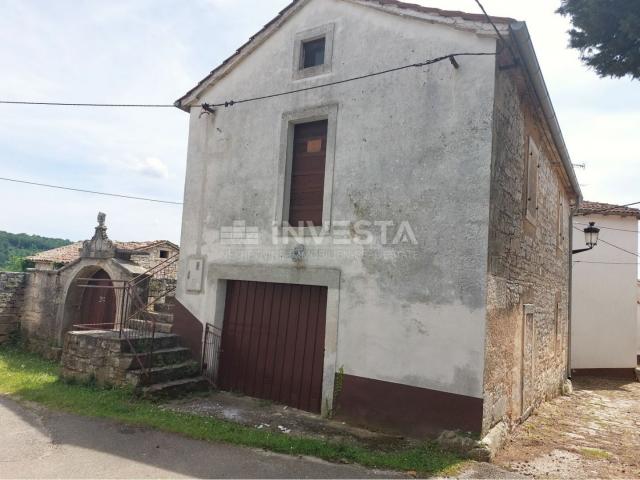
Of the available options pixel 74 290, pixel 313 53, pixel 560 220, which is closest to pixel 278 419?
pixel 313 53

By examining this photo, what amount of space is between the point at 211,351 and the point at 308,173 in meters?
3.59

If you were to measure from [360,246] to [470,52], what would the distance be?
301cm

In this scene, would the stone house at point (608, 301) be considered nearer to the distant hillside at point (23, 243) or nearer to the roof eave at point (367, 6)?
the roof eave at point (367, 6)

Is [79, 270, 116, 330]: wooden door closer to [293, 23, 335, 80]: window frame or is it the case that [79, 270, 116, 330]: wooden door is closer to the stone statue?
the stone statue

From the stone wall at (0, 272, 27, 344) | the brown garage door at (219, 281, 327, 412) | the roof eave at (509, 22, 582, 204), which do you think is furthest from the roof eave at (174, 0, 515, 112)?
the stone wall at (0, 272, 27, 344)

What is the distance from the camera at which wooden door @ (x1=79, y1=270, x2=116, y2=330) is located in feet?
36.1

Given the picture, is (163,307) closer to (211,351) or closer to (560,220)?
(211,351)

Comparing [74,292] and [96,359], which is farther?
[74,292]

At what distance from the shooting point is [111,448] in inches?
205

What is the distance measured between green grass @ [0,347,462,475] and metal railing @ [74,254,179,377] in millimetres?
708

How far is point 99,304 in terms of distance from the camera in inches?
448

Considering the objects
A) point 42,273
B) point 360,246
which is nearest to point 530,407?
point 360,246

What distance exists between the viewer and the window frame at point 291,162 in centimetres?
696

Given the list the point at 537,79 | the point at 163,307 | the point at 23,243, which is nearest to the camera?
the point at 537,79
